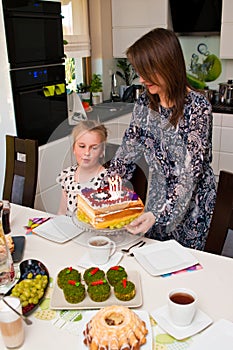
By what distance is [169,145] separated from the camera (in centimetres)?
165

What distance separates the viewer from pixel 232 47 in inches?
142

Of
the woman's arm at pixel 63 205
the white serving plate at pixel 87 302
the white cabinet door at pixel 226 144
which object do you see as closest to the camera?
the white serving plate at pixel 87 302

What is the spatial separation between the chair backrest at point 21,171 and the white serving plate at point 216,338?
1288mm

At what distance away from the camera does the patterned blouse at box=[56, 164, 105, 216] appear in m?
1.80

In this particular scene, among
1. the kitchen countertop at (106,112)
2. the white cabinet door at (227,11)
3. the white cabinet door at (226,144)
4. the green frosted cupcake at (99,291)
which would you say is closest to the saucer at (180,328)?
the green frosted cupcake at (99,291)

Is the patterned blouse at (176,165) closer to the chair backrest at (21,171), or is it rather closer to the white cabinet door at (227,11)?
the chair backrest at (21,171)

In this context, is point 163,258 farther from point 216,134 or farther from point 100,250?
point 216,134

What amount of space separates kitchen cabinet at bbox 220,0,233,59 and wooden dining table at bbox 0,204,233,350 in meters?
2.80

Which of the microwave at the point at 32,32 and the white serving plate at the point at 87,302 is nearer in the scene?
the white serving plate at the point at 87,302

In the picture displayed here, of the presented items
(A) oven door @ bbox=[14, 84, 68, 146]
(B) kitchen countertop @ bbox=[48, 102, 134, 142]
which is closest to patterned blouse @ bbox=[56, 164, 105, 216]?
(A) oven door @ bbox=[14, 84, 68, 146]

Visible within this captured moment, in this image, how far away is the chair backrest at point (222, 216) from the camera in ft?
4.65

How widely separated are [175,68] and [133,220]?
0.64 metres

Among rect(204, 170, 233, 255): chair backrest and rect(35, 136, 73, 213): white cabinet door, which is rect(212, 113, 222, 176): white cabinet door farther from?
rect(204, 170, 233, 255): chair backrest

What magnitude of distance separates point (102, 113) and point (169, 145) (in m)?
1.74
